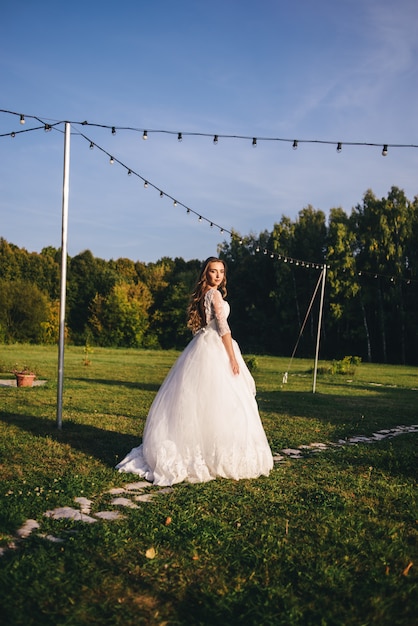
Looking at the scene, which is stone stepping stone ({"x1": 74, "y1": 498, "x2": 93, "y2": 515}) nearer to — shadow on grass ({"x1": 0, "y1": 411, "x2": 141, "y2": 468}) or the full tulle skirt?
the full tulle skirt

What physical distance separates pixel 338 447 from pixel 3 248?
48353 millimetres

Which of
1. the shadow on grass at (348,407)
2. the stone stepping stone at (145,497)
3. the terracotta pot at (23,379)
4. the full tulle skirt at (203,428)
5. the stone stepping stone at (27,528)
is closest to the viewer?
the stone stepping stone at (27,528)

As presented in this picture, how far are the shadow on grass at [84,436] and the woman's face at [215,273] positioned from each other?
7.27ft

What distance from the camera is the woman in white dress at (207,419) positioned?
527 centimetres

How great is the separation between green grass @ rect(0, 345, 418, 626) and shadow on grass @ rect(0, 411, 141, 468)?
5cm

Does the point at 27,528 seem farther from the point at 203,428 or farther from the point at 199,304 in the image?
the point at 199,304

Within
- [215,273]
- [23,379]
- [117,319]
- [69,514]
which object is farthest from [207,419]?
[117,319]

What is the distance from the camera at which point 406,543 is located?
3.79 metres

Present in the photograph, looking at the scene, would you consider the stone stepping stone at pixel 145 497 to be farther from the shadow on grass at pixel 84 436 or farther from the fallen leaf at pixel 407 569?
the fallen leaf at pixel 407 569

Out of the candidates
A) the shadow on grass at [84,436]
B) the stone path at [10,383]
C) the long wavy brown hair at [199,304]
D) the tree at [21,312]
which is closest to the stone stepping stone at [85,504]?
the shadow on grass at [84,436]

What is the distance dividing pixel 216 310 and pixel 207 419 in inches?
43.8

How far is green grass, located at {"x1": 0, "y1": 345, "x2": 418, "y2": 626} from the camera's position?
9.18 ft

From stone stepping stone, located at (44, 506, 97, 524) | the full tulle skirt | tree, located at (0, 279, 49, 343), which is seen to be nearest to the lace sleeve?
the full tulle skirt

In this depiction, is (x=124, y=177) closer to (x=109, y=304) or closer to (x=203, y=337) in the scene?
(x=203, y=337)
